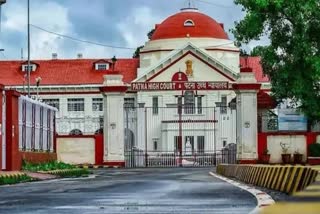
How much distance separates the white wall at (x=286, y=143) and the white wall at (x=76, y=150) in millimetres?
9331

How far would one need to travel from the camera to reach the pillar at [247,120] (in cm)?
4359

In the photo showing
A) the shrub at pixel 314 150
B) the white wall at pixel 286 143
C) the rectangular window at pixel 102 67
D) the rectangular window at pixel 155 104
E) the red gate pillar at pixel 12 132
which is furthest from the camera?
the rectangular window at pixel 102 67

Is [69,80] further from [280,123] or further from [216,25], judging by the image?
[280,123]

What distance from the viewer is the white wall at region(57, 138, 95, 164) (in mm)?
46750

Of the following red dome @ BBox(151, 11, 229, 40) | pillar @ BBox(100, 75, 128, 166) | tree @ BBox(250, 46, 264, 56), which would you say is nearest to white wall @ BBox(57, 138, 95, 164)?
pillar @ BBox(100, 75, 128, 166)

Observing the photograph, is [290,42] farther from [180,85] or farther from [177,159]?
[180,85]

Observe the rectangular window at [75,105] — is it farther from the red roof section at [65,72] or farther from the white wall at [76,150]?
the white wall at [76,150]

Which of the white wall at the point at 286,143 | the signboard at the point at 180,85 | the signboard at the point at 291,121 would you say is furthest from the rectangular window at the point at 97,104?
the white wall at the point at 286,143

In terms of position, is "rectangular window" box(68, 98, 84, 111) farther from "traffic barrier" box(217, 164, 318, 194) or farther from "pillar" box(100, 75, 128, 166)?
"traffic barrier" box(217, 164, 318, 194)

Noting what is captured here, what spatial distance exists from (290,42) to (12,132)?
15612mm

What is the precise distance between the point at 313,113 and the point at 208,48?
39.9 m

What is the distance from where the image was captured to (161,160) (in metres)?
54.0

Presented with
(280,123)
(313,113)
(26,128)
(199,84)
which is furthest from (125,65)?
(26,128)

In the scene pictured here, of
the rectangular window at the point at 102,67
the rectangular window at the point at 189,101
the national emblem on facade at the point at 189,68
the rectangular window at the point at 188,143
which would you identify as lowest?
the rectangular window at the point at 188,143
